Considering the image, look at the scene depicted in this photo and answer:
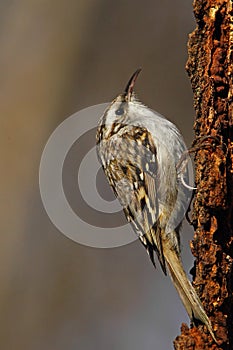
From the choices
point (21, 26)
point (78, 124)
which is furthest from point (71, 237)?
point (21, 26)

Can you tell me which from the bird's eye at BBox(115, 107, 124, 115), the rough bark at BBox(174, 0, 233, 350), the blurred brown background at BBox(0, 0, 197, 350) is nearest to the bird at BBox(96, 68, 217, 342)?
the bird's eye at BBox(115, 107, 124, 115)

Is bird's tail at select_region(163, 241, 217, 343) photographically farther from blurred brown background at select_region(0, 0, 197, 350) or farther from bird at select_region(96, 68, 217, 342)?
blurred brown background at select_region(0, 0, 197, 350)

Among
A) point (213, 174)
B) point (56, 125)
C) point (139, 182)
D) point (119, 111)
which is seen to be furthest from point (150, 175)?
point (56, 125)

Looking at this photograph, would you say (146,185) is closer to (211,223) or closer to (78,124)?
(211,223)

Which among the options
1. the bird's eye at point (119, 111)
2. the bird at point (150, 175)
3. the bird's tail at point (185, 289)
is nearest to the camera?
the bird's tail at point (185, 289)

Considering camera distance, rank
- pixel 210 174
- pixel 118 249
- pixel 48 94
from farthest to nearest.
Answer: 1. pixel 118 249
2. pixel 48 94
3. pixel 210 174

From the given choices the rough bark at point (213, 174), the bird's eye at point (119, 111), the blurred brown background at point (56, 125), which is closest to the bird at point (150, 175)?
the bird's eye at point (119, 111)

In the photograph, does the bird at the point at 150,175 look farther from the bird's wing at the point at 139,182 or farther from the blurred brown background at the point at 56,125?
the blurred brown background at the point at 56,125

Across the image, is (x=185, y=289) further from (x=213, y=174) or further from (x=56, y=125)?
(x=56, y=125)
